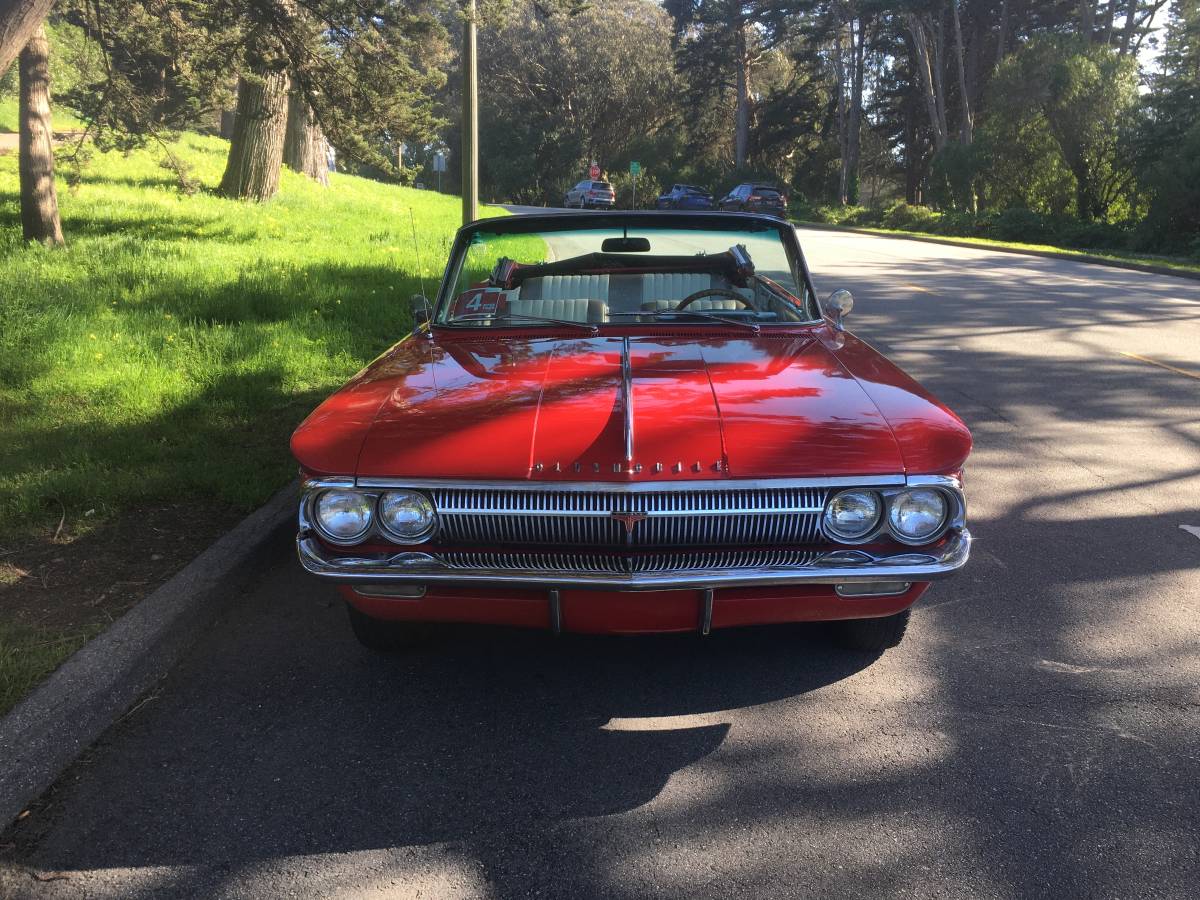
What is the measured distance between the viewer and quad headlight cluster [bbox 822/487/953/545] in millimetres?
2926

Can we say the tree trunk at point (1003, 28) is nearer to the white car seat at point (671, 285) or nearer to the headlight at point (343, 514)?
the white car seat at point (671, 285)

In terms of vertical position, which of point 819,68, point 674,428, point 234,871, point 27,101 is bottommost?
point 234,871

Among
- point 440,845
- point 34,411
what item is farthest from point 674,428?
point 34,411

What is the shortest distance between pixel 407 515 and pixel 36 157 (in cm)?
985

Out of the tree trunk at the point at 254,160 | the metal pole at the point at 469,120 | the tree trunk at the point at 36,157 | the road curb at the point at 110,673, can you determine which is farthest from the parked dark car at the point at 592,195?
Result: the road curb at the point at 110,673

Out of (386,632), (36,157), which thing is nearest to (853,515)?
(386,632)

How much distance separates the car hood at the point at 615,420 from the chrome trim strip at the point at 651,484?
19 millimetres

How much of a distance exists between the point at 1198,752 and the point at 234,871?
266 cm

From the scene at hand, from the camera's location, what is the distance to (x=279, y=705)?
3.28m

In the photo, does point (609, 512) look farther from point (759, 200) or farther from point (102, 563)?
point (759, 200)

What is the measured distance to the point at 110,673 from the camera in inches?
128

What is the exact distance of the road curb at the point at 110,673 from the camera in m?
2.80

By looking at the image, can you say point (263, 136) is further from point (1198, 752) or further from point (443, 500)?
point (1198, 752)

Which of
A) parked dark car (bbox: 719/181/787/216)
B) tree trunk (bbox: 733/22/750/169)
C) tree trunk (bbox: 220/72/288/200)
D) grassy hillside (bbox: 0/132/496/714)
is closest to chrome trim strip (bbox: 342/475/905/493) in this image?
grassy hillside (bbox: 0/132/496/714)
